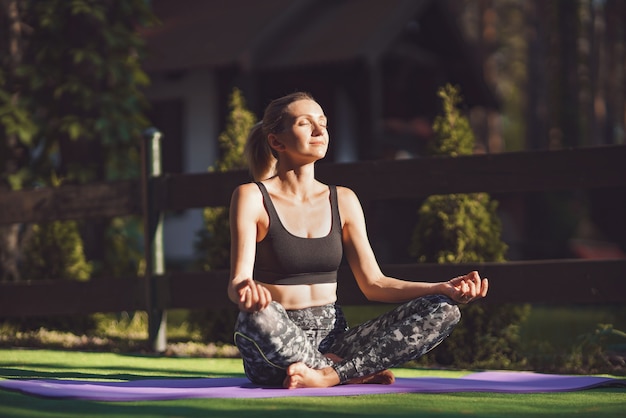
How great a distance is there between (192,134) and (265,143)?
13.6m

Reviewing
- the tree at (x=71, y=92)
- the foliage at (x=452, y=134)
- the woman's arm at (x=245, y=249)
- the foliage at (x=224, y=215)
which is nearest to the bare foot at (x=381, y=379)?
the woman's arm at (x=245, y=249)

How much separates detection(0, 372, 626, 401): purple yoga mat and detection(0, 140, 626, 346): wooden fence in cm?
105

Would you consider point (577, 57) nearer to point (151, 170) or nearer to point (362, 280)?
point (151, 170)

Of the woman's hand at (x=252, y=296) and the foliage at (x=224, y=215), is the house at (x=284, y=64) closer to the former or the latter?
the foliage at (x=224, y=215)

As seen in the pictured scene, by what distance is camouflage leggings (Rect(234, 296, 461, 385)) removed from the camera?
471 centimetres

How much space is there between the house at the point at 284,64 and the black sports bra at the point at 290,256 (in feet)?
39.1

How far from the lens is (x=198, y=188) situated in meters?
7.80

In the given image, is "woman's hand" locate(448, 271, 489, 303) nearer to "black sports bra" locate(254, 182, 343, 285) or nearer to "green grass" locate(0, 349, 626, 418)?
"green grass" locate(0, 349, 626, 418)

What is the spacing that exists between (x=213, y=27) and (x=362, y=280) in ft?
47.1

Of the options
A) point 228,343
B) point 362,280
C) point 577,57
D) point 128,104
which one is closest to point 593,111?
point 577,57

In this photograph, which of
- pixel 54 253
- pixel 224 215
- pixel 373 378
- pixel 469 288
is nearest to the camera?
pixel 469 288

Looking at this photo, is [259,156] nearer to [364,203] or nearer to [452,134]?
[364,203]

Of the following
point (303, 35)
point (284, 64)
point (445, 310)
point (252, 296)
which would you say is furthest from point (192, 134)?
point (252, 296)

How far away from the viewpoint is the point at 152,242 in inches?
312
